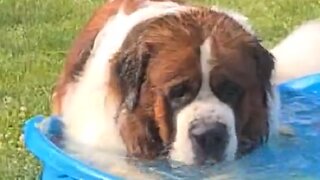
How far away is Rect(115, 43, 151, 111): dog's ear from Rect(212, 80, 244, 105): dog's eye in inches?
14.7

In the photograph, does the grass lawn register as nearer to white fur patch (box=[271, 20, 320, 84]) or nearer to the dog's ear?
white fur patch (box=[271, 20, 320, 84])

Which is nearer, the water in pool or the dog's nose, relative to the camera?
the dog's nose

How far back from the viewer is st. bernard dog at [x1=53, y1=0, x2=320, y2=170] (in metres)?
4.29

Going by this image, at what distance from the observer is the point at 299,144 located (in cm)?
492

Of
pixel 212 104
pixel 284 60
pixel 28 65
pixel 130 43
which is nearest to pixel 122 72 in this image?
pixel 130 43

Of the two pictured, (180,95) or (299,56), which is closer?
(180,95)

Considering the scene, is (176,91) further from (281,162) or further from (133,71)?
(281,162)

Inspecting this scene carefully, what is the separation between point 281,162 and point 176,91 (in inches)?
27.8

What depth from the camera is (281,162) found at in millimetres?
4645

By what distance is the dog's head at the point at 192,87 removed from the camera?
4281mm

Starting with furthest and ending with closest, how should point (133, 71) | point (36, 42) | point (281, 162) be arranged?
1. point (36, 42)
2. point (281, 162)
3. point (133, 71)

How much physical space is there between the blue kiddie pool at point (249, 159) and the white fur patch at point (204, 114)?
10 cm

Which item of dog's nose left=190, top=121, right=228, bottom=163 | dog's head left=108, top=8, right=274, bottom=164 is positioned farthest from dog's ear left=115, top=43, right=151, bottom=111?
dog's nose left=190, top=121, right=228, bottom=163

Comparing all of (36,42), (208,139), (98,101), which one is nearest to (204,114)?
(208,139)
